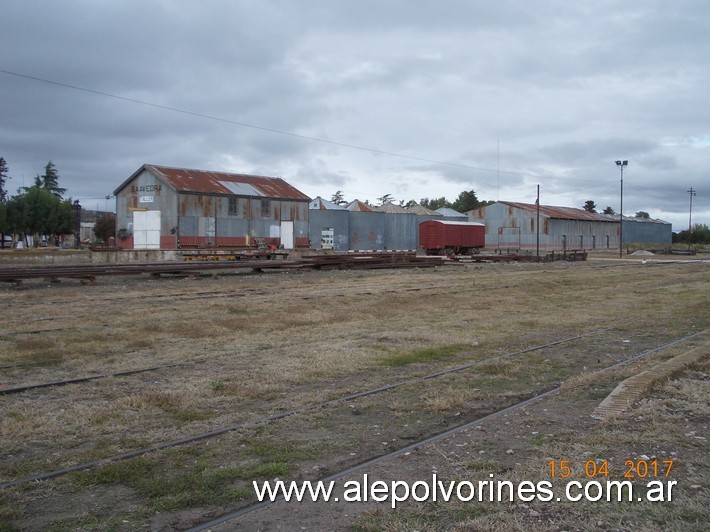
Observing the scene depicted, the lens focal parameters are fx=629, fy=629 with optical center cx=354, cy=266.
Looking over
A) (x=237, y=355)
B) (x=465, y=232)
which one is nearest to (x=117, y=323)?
(x=237, y=355)

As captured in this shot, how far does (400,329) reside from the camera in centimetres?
1354

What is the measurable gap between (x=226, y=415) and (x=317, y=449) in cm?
151

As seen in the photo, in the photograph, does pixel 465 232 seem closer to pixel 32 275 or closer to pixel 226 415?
pixel 32 275

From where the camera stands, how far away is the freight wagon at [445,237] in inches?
2383

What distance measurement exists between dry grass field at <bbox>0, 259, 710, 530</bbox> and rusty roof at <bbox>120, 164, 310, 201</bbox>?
1505 inches

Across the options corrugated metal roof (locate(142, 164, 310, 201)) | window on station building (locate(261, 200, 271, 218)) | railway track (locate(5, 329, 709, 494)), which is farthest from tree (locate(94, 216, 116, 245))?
railway track (locate(5, 329, 709, 494))

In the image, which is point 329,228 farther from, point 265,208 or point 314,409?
point 314,409

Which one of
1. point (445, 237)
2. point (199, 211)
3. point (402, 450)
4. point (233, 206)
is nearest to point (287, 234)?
point (233, 206)

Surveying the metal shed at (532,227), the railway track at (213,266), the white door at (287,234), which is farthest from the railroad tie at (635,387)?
the metal shed at (532,227)

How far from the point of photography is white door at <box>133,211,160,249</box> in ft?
172

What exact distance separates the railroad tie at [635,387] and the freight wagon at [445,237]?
51301mm

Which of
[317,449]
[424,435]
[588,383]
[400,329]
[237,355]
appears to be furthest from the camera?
[400,329]

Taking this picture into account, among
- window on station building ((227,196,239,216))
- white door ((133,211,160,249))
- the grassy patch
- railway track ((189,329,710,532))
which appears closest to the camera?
railway track ((189,329,710,532))
